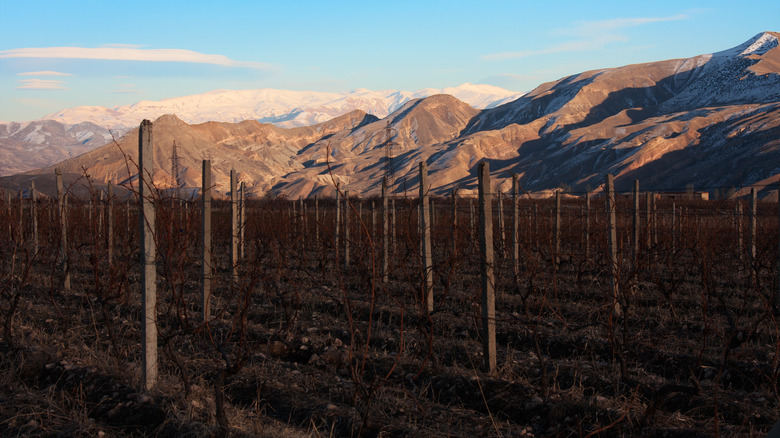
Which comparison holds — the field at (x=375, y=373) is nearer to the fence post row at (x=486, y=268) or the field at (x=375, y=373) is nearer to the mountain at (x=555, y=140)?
the fence post row at (x=486, y=268)

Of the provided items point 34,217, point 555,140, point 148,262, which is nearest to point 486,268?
point 148,262

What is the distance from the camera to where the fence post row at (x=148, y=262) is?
4023 mm

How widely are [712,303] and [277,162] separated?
105m

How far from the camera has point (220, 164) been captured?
312 ft

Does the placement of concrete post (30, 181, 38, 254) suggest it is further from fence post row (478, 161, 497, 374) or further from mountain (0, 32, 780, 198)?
mountain (0, 32, 780, 198)

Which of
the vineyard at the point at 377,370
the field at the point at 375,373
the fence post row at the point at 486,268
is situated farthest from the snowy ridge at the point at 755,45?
the fence post row at the point at 486,268

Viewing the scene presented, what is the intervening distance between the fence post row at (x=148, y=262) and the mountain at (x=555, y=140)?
44247mm

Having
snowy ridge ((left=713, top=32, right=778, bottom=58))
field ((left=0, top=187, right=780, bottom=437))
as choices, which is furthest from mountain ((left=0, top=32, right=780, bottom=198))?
field ((left=0, top=187, right=780, bottom=437))

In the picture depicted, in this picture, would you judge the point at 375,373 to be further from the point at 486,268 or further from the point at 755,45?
the point at 755,45

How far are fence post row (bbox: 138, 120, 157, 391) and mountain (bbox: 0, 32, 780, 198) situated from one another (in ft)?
145

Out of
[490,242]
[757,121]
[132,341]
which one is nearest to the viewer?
[490,242]

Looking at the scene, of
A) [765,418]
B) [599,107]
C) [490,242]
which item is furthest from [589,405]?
[599,107]

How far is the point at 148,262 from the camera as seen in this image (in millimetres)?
4082

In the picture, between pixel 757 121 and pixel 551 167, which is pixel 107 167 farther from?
pixel 757 121
